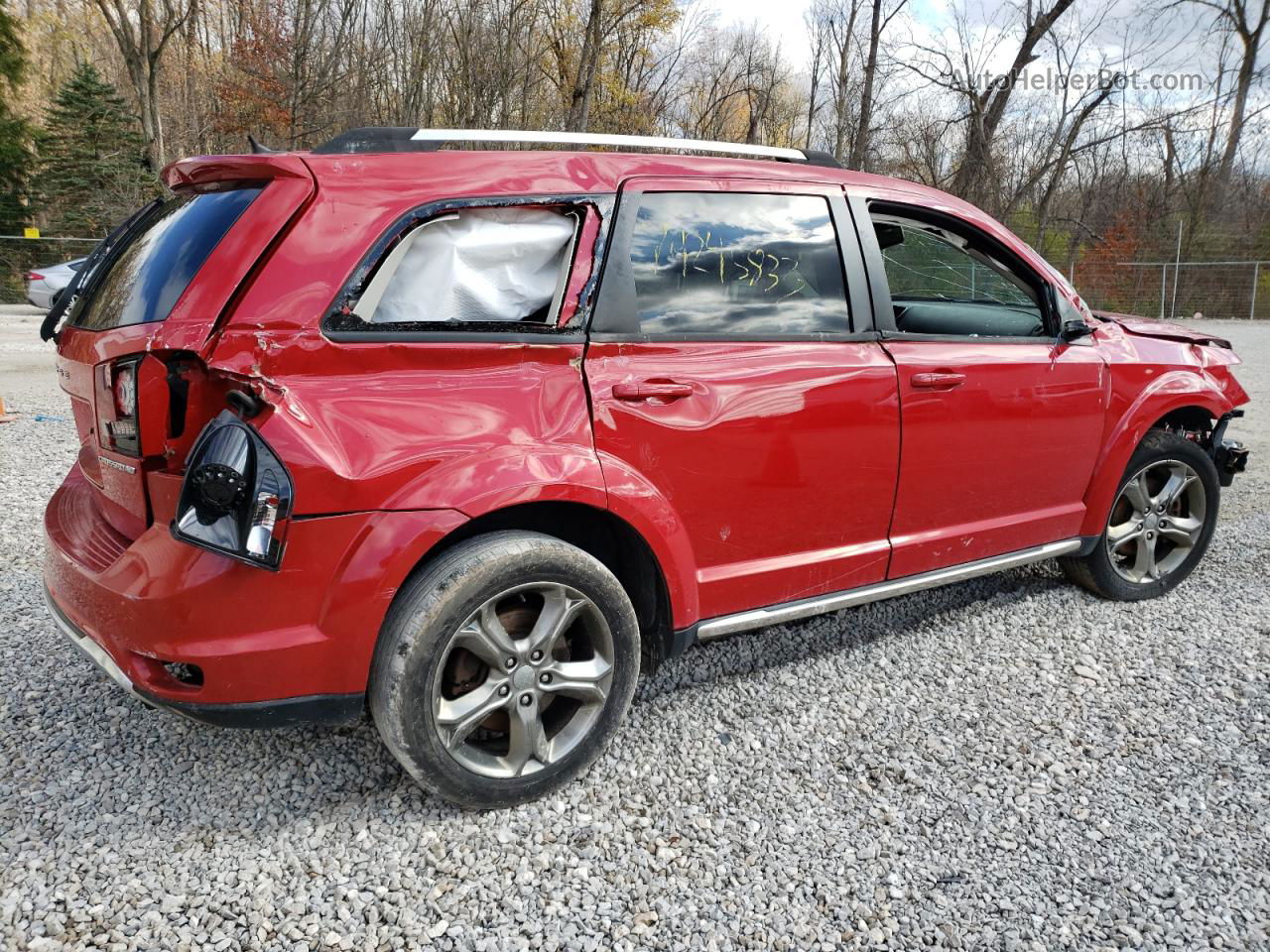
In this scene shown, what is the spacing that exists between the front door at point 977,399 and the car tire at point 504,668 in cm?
130

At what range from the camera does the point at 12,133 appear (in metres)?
28.6

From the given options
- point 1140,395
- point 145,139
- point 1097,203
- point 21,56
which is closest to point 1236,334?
point 1097,203

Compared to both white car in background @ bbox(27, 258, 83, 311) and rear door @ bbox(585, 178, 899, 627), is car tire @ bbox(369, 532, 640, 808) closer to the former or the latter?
rear door @ bbox(585, 178, 899, 627)

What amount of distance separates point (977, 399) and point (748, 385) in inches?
42.1

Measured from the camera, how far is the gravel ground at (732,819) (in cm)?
219

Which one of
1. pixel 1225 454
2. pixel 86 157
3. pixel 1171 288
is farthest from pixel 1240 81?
pixel 86 157

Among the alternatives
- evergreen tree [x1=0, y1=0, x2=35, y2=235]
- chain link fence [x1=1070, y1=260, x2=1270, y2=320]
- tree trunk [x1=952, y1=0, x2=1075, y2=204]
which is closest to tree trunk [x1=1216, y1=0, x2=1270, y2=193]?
chain link fence [x1=1070, y1=260, x2=1270, y2=320]

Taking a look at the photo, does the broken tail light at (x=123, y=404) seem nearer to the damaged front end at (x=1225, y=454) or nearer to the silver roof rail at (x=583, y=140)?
the silver roof rail at (x=583, y=140)

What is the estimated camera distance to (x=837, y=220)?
10.4ft

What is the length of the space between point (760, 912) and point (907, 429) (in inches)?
68.0

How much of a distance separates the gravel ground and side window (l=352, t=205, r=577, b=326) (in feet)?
4.64

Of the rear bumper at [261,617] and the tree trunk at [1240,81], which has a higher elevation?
the tree trunk at [1240,81]

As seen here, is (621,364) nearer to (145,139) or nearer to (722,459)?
(722,459)

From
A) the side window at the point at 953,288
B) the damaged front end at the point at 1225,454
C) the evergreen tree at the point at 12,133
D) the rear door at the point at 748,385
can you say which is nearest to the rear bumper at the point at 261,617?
the rear door at the point at 748,385
